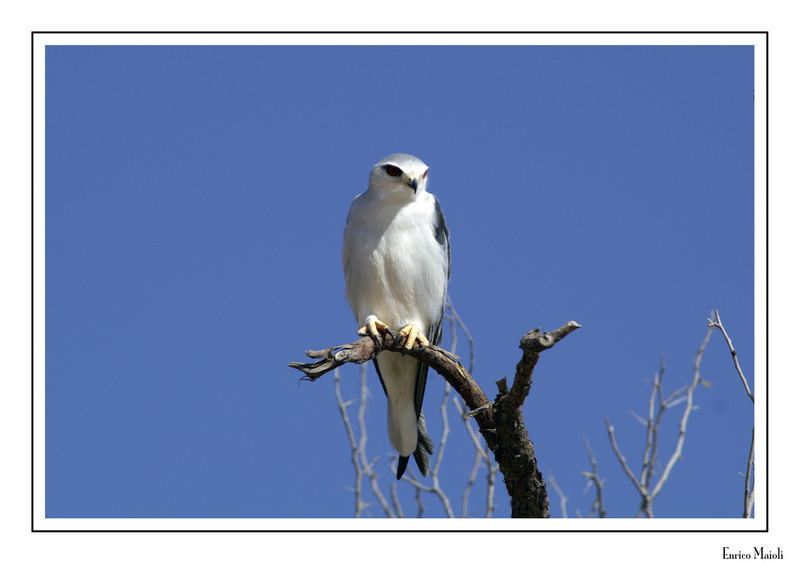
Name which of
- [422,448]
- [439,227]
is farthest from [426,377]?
[439,227]

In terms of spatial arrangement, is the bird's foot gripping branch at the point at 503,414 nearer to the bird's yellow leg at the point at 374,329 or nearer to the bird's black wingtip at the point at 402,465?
the bird's yellow leg at the point at 374,329

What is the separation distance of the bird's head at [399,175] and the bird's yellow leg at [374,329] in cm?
87

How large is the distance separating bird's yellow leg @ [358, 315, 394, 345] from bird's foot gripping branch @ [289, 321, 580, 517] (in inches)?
7.1

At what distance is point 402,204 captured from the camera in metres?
6.38

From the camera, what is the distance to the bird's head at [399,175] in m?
6.28

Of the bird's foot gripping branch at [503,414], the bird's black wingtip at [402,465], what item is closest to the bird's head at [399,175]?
the bird's foot gripping branch at [503,414]

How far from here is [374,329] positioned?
6.10 metres

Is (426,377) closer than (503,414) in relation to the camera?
No

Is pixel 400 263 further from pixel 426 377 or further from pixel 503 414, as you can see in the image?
pixel 503 414

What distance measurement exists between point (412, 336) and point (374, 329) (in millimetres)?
262

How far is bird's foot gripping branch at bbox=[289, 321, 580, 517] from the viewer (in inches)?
206

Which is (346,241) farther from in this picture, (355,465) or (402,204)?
(355,465)

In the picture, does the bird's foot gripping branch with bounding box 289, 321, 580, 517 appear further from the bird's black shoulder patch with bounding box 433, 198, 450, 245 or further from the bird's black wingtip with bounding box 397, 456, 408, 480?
the bird's black wingtip with bounding box 397, 456, 408, 480
